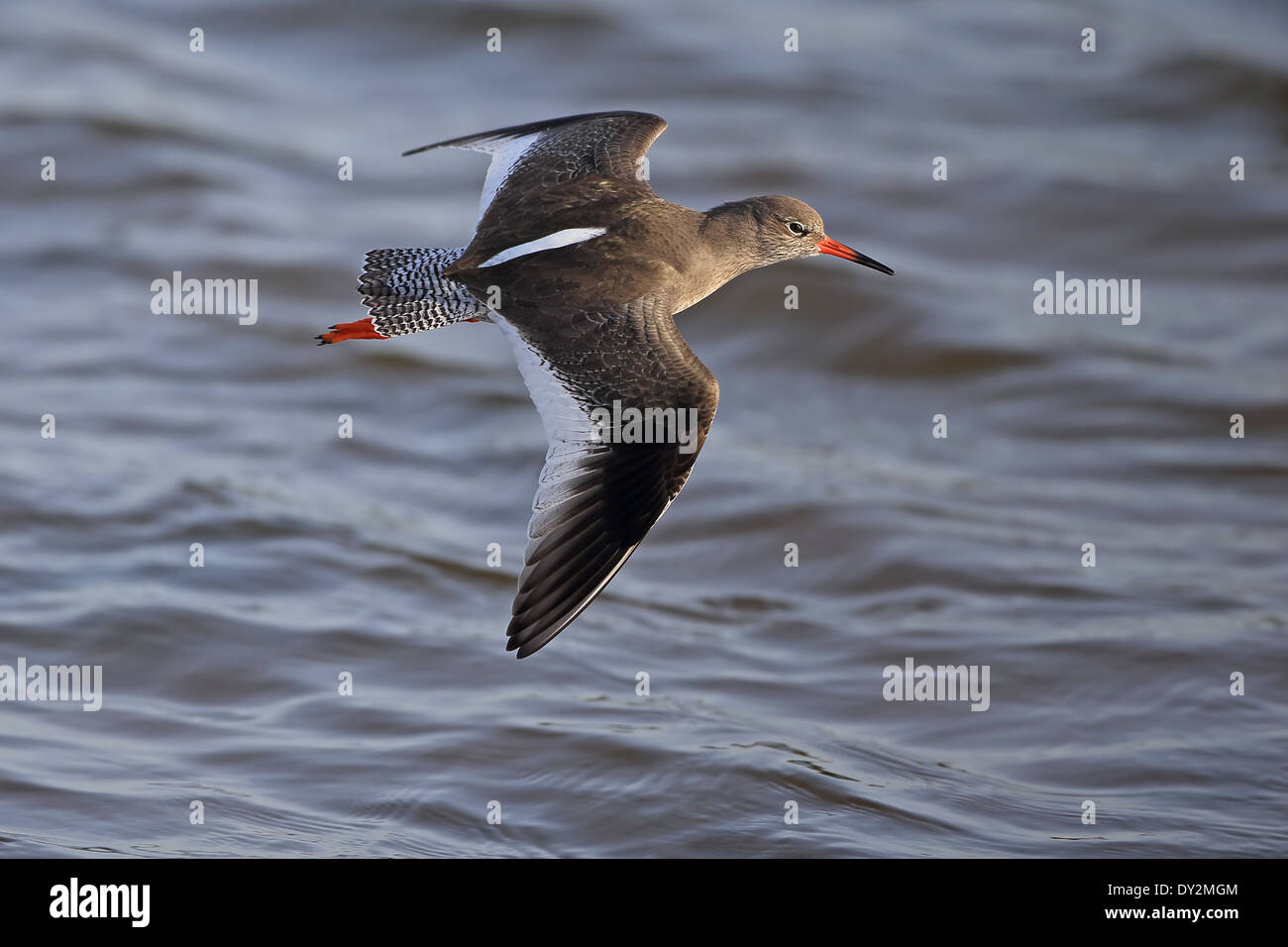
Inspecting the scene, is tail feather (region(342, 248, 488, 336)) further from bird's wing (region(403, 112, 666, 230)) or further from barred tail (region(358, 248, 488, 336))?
bird's wing (region(403, 112, 666, 230))

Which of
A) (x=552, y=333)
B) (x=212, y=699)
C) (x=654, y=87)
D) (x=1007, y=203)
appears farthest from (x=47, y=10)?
(x=552, y=333)

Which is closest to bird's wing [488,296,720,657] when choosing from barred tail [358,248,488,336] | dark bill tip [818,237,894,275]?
barred tail [358,248,488,336]

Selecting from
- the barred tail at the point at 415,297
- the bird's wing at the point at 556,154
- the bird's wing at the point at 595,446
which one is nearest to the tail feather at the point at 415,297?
the barred tail at the point at 415,297

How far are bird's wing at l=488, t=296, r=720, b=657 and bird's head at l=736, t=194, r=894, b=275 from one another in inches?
48.1

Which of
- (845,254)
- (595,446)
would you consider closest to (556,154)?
(845,254)

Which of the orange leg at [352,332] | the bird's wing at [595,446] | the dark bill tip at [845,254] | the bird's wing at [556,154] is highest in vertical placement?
the bird's wing at [556,154]

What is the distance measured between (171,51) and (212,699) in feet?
32.3

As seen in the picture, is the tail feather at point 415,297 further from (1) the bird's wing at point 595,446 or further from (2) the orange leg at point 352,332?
(1) the bird's wing at point 595,446

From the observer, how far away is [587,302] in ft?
20.8

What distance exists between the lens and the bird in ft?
19.2

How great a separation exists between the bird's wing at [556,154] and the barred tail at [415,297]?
1.13ft

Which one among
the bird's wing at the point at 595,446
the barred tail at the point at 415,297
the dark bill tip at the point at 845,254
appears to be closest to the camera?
the bird's wing at the point at 595,446

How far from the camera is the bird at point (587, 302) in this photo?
584cm
